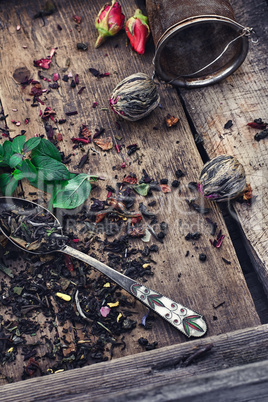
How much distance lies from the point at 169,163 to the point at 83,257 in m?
0.54

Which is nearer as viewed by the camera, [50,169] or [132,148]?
[50,169]

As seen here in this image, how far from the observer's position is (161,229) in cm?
162

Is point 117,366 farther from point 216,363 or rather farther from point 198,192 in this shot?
point 198,192

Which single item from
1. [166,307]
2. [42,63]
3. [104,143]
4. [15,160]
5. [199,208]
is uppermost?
[42,63]

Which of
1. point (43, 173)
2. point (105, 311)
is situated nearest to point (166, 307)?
point (105, 311)

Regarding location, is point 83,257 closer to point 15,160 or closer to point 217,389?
point 15,160

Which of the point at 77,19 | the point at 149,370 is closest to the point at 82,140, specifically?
the point at 77,19

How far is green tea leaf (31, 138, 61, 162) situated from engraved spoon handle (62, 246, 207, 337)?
503 millimetres

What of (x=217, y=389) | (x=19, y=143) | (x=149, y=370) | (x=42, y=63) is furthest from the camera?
(x=42, y=63)

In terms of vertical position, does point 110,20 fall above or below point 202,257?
above

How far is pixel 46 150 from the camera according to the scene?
5.32 ft

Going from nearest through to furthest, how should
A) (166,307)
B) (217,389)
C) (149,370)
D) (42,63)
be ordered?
(217,389) → (149,370) → (166,307) → (42,63)

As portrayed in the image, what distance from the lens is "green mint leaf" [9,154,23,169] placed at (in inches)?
61.4

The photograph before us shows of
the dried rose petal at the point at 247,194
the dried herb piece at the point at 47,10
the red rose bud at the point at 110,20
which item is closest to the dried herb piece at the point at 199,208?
the dried rose petal at the point at 247,194
